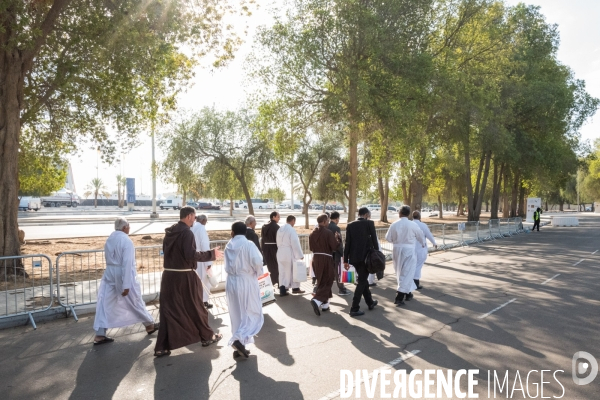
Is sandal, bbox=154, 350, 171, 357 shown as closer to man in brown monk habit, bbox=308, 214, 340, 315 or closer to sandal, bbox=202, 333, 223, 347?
sandal, bbox=202, 333, 223, 347

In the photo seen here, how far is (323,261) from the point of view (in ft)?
28.9

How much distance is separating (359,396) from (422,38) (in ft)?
63.3

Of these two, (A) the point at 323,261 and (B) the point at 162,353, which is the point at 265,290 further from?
(B) the point at 162,353

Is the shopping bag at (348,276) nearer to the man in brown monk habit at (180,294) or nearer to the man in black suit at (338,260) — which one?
the man in black suit at (338,260)

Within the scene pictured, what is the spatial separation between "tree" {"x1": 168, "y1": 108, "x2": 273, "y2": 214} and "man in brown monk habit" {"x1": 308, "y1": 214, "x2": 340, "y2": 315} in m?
21.7

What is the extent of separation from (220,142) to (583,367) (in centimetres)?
2766

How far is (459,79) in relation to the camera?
2322cm

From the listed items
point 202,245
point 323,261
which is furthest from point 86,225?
point 323,261

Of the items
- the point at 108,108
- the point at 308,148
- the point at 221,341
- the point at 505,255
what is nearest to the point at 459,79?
the point at 505,255

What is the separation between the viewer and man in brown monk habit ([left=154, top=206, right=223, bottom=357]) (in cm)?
622

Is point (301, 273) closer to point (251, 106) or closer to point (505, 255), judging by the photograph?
point (505, 255)

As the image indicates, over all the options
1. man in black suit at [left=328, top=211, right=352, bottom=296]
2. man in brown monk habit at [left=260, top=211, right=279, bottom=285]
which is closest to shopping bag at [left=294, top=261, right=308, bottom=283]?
man in brown monk habit at [left=260, top=211, right=279, bottom=285]

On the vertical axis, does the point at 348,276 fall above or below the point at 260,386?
above

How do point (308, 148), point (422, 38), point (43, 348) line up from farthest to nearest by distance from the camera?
point (308, 148)
point (422, 38)
point (43, 348)
